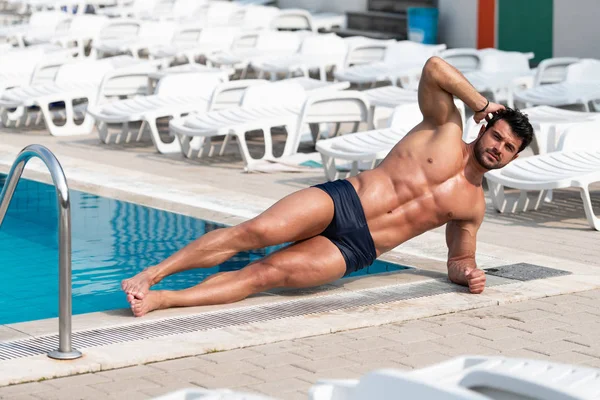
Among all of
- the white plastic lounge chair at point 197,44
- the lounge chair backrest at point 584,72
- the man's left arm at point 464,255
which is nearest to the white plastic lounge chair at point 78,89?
the white plastic lounge chair at point 197,44

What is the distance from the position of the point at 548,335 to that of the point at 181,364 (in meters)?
1.41

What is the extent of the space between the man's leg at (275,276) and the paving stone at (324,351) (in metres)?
0.63

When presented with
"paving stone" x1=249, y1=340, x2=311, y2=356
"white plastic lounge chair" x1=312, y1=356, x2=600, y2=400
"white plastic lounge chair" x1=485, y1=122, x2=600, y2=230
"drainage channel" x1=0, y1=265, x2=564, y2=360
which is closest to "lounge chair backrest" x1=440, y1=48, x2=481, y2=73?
"white plastic lounge chair" x1=485, y1=122, x2=600, y2=230

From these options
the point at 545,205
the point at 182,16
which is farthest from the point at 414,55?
the point at 182,16

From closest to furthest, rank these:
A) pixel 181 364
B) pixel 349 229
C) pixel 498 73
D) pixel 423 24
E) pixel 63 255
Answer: pixel 63 255
pixel 181 364
pixel 349 229
pixel 498 73
pixel 423 24

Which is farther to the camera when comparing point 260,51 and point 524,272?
point 260,51

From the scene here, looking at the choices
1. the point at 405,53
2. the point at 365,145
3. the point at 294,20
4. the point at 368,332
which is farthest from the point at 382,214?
the point at 294,20

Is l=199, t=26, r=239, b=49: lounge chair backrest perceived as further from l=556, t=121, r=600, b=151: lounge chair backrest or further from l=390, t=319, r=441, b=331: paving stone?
l=390, t=319, r=441, b=331: paving stone

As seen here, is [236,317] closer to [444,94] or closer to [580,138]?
[444,94]

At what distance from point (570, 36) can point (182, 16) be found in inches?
297

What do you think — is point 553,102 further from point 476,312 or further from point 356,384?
point 356,384

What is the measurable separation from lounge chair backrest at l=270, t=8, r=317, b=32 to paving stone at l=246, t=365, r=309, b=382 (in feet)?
48.4

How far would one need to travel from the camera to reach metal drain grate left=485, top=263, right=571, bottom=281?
5328mm

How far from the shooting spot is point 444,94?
4.90 metres
